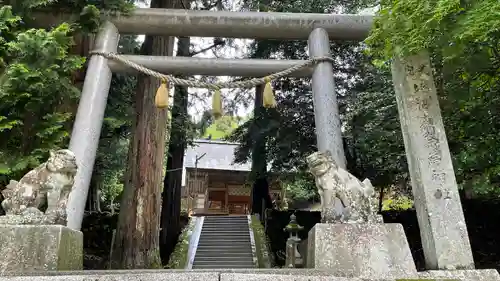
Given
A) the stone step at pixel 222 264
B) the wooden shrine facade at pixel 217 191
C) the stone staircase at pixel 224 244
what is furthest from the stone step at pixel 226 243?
the wooden shrine facade at pixel 217 191

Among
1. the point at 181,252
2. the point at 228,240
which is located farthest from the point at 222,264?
the point at 228,240

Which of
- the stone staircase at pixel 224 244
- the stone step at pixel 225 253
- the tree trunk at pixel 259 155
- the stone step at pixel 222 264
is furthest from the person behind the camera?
the tree trunk at pixel 259 155

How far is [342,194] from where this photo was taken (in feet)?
13.7

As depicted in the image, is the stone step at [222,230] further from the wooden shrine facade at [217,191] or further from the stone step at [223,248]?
the wooden shrine facade at [217,191]

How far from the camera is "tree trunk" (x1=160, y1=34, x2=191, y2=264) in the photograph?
35.5 ft

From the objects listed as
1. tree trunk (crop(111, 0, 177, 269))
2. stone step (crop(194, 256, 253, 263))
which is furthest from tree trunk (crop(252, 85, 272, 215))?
tree trunk (crop(111, 0, 177, 269))

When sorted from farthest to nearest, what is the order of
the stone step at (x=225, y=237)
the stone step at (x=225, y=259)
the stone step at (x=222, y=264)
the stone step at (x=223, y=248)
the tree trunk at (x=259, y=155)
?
the stone step at (x=225, y=237) → the tree trunk at (x=259, y=155) → the stone step at (x=223, y=248) → the stone step at (x=225, y=259) → the stone step at (x=222, y=264)

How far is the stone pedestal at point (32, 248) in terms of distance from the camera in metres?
3.86

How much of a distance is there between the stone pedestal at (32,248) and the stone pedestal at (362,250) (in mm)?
2376

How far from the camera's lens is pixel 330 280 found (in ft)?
10.6

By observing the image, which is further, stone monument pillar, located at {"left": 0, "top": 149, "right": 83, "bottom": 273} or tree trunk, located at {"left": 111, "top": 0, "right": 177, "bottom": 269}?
tree trunk, located at {"left": 111, "top": 0, "right": 177, "bottom": 269}

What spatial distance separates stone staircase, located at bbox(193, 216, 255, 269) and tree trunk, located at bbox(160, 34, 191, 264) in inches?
32.5

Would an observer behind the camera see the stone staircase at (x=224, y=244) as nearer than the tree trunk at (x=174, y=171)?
Yes

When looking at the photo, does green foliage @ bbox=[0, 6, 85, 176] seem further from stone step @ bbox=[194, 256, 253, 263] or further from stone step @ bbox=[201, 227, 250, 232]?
stone step @ bbox=[201, 227, 250, 232]
